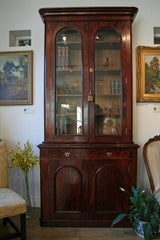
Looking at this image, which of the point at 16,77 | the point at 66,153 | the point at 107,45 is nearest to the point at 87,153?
the point at 66,153

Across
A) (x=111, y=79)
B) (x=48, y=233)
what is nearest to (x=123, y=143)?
(x=111, y=79)

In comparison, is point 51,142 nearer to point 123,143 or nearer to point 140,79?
point 123,143

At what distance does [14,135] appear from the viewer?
2836 millimetres

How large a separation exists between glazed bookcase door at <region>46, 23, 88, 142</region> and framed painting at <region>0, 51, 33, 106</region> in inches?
22.3

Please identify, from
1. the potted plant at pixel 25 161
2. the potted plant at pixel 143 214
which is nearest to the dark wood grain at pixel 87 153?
the potted plant at pixel 143 214

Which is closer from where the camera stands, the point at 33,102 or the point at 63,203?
the point at 63,203

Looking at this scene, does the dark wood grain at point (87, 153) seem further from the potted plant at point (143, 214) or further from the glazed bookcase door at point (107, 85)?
the potted plant at point (143, 214)

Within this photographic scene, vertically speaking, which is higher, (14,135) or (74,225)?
(14,135)

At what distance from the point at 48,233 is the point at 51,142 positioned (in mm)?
936

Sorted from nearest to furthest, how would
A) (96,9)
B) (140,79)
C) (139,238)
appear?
(139,238) < (96,9) < (140,79)

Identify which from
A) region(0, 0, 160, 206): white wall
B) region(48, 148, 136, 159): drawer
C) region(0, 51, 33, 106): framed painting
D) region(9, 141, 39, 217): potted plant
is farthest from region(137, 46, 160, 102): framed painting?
region(9, 141, 39, 217): potted plant

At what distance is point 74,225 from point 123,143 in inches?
41.1

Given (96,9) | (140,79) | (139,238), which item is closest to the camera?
(139,238)

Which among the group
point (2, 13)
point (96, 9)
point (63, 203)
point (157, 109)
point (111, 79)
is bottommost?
point (63, 203)
